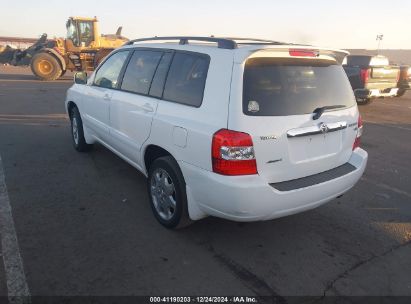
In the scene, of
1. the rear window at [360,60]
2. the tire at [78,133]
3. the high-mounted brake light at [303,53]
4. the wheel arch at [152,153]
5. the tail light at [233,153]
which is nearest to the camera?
the tail light at [233,153]

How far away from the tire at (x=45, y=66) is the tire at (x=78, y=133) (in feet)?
44.8

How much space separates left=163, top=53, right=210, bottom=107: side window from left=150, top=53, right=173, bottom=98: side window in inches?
3.1

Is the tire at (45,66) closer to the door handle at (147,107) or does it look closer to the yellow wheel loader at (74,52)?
the yellow wheel loader at (74,52)

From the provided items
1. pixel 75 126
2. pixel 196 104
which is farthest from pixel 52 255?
pixel 75 126

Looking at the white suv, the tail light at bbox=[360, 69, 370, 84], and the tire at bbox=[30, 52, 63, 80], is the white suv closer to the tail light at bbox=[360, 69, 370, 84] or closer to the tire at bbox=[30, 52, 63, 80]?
the tail light at bbox=[360, 69, 370, 84]

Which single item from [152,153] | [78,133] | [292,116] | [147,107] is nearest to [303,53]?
[292,116]

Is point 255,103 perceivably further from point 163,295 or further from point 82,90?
point 82,90

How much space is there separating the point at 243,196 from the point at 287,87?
1004mm

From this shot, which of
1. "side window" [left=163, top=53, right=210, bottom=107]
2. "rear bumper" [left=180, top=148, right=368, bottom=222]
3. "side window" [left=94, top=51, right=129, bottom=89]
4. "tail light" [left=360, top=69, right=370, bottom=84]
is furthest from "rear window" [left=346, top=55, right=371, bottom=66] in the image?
"side window" [left=163, top=53, right=210, bottom=107]

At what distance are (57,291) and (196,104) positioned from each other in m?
1.84

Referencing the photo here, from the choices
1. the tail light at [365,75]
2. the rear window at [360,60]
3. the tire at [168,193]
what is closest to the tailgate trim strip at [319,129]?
the tire at [168,193]

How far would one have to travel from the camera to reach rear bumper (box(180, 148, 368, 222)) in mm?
2699

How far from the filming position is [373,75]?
1121cm

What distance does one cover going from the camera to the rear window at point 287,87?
9.02 ft
